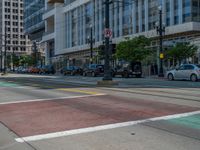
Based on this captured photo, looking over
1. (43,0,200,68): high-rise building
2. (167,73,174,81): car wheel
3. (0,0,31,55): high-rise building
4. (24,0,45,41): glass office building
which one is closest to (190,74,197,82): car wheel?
(167,73,174,81): car wheel

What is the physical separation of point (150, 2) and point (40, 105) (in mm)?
49523

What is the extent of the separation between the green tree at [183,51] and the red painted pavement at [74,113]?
34.0 meters

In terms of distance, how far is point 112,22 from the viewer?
7225 cm

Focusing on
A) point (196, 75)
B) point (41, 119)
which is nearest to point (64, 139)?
point (41, 119)

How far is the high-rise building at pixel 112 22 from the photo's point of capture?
5347 centimetres

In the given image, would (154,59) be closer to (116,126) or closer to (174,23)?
(174,23)

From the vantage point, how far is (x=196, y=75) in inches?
1340

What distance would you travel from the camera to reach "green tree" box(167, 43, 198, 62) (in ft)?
155

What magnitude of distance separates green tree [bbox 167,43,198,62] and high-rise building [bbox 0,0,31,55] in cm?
3822

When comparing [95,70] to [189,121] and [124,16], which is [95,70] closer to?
[124,16]

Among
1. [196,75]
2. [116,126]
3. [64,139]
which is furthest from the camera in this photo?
[196,75]

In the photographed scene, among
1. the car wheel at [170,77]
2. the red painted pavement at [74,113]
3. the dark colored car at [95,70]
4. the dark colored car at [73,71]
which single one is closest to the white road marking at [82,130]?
the red painted pavement at [74,113]

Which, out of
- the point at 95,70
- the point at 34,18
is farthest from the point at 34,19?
the point at 95,70

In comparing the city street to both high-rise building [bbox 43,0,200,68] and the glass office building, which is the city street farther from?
the glass office building
